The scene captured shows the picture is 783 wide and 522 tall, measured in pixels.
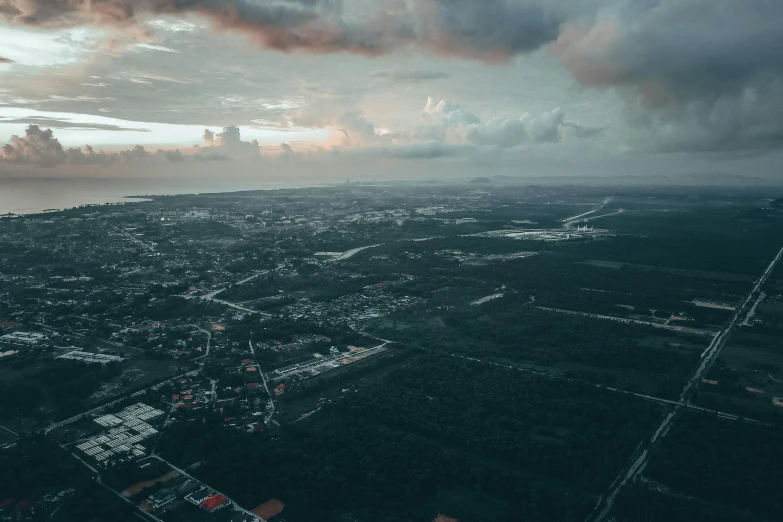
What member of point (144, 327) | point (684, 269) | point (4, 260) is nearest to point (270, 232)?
point (4, 260)

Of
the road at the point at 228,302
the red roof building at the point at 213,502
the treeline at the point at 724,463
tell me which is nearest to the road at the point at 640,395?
the treeline at the point at 724,463

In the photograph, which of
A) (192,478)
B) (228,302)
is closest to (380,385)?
(192,478)

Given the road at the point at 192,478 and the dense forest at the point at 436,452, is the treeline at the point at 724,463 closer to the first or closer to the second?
the dense forest at the point at 436,452

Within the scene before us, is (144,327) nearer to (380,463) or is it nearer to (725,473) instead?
(380,463)

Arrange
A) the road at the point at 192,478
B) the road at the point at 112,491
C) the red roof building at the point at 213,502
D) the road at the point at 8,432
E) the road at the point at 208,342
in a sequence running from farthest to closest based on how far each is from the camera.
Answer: the road at the point at 208,342, the road at the point at 8,432, the red roof building at the point at 213,502, the road at the point at 192,478, the road at the point at 112,491

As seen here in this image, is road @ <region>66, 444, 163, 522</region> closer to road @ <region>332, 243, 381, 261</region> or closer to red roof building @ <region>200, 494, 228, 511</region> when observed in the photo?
red roof building @ <region>200, 494, 228, 511</region>

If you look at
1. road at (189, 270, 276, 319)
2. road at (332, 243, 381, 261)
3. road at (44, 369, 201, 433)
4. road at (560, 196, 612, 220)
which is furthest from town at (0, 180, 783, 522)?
road at (560, 196, 612, 220)

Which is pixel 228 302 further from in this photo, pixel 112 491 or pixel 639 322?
pixel 639 322

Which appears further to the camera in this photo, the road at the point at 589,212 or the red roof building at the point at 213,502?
the road at the point at 589,212
